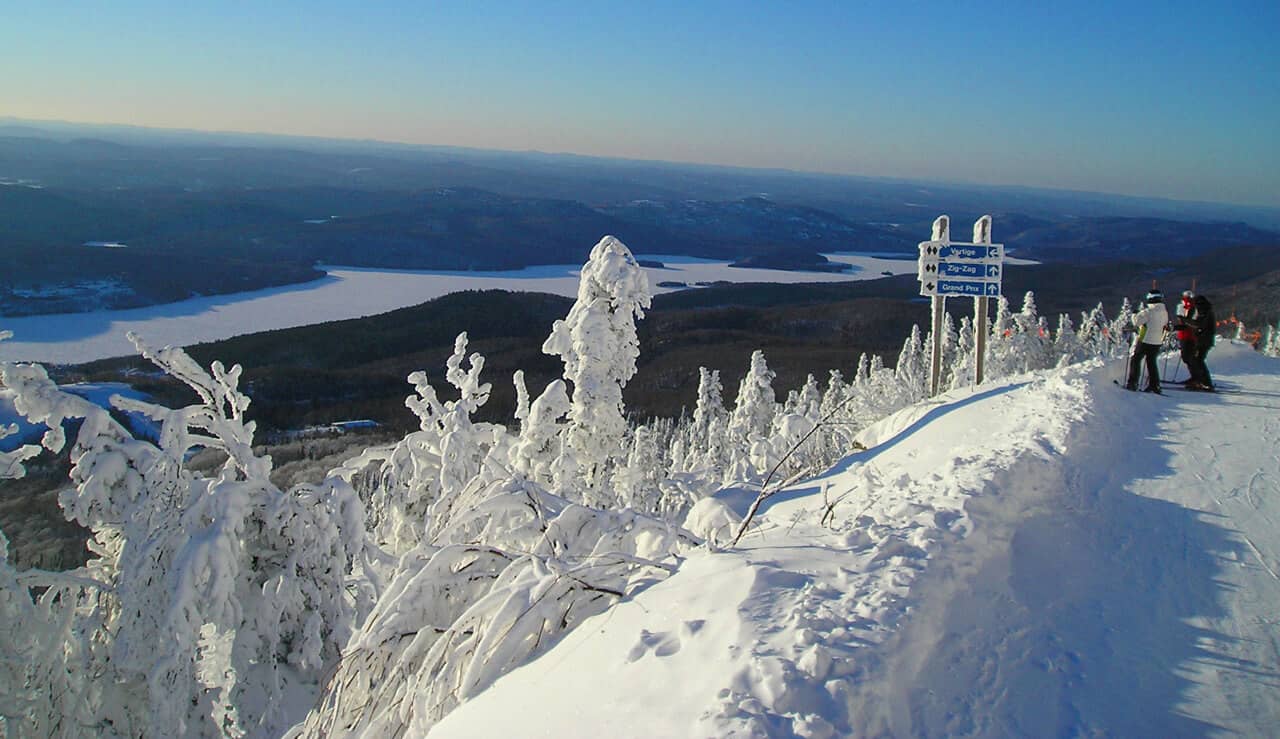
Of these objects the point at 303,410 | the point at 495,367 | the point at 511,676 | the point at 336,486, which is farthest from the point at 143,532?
the point at 495,367

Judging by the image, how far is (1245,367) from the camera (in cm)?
1233

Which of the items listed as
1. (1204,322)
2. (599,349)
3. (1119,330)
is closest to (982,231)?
(1204,322)

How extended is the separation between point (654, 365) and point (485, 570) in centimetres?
10428

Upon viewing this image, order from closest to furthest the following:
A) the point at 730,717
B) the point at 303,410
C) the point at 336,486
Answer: the point at 730,717, the point at 336,486, the point at 303,410

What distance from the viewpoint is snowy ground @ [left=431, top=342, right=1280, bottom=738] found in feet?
9.02

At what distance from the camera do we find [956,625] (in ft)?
11.1

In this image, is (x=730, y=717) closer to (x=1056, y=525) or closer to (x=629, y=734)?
(x=629, y=734)

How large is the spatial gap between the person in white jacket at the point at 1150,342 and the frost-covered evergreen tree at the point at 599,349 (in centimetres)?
797

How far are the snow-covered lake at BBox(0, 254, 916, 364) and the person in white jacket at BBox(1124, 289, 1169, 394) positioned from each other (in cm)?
10601

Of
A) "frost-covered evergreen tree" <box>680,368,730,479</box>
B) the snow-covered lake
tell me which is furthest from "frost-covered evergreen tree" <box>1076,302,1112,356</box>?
the snow-covered lake

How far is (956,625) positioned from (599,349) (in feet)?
38.3

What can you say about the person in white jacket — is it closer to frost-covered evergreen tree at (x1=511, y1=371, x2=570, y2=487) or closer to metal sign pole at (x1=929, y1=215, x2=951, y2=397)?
metal sign pole at (x1=929, y1=215, x2=951, y2=397)

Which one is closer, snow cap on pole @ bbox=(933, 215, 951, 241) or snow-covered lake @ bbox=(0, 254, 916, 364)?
snow cap on pole @ bbox=(933, 215, 951, 241)

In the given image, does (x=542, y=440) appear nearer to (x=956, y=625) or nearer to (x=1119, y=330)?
(x=956, y=625)
